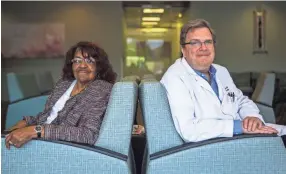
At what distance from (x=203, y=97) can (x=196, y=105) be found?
0.21 feet

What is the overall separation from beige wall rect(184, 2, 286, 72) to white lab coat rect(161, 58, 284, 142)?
723 cm

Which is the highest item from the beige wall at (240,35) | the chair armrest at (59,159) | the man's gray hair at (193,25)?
the beige wall at (240,35)

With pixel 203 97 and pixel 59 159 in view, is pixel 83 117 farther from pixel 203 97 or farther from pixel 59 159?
pixel 203 97

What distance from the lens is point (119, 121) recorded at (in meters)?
1.78

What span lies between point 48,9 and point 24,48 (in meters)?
1.02

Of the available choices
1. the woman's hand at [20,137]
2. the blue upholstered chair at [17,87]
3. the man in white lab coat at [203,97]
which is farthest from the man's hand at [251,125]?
the blue upholstered chair at [17,87]

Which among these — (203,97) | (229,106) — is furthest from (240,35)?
(203,97)

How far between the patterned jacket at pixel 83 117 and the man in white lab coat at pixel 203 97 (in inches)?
13.6

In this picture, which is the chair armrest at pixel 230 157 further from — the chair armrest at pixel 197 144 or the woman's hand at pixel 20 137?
the woman's hand at pixel 20 137

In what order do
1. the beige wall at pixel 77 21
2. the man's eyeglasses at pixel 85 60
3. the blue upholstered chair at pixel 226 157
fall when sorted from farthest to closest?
the beige wall at pixel 77 21, the man's eyeglasses at pixel 85 60, the blue upholstered chair at pixel 226 157

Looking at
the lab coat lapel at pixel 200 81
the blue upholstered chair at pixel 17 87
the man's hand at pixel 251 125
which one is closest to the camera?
the man's hand at pixel 251 125

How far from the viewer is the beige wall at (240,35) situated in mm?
9109

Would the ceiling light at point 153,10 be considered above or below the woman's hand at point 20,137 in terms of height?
above

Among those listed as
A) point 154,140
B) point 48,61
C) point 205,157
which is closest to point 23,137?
point 154,140
